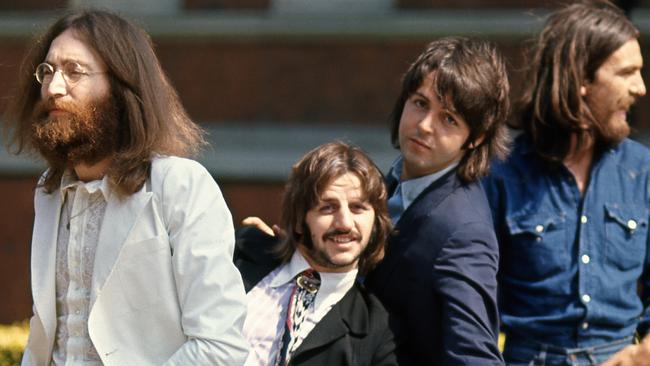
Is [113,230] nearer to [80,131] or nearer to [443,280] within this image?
[80,131]

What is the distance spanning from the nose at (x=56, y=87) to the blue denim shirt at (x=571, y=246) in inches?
70.3

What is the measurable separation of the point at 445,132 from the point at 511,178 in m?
0.60

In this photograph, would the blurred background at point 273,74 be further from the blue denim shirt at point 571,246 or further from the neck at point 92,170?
the neck at point 92,170

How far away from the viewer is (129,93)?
352cm

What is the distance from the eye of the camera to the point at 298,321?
398 cm

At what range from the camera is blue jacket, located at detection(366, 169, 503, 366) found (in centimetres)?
384

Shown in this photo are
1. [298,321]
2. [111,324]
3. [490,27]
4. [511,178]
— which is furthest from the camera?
[490,27]

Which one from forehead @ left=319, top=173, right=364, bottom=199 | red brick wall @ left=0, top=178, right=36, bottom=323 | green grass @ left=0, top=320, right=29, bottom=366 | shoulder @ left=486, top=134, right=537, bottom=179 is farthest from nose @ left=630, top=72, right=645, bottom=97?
red brick wall @ left=0, top=178, right=36, bottom=323

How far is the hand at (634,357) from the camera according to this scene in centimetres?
406

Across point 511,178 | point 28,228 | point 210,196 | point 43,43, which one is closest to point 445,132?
point 511,178

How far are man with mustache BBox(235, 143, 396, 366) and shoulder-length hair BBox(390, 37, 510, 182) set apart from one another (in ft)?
1.06

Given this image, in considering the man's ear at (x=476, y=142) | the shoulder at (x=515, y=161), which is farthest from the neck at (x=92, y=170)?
the shoulder at (x=515, y=161)

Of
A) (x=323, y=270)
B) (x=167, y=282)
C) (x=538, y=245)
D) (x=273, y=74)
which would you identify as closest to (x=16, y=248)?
(x=273, y=74)

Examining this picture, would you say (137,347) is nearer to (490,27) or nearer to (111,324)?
(111,324)
